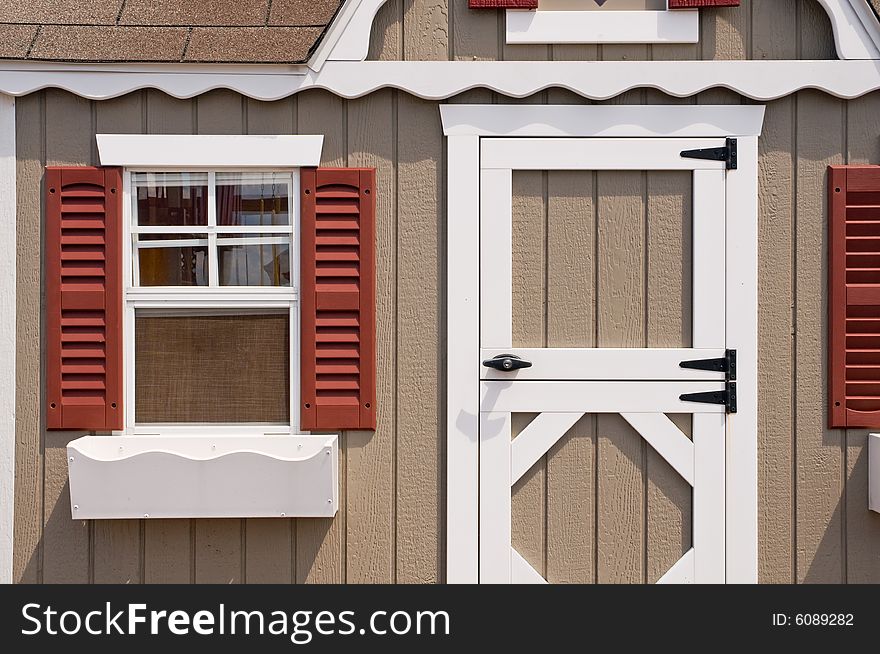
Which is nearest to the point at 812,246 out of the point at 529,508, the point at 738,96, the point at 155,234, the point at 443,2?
the point at 738,96

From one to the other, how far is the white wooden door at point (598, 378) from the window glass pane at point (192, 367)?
0.98 meters

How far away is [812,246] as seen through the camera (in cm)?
330

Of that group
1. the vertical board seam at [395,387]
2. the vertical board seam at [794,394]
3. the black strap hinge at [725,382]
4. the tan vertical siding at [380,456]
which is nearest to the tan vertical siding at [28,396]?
the tan vertical siding at [380,456]

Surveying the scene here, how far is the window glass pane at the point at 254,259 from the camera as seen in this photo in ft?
10.8

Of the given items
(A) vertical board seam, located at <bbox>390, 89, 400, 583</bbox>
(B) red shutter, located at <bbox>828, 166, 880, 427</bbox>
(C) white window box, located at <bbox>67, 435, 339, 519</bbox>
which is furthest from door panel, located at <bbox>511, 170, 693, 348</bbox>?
(C) white window box, located at <bbox>67, 435, 339, 519</bbox>

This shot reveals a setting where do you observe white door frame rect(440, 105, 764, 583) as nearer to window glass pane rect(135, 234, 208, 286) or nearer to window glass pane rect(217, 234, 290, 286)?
window glass pane rect(217, 234, 290, 286)

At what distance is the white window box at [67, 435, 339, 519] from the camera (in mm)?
3049

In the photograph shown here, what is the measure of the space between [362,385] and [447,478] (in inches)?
20.0

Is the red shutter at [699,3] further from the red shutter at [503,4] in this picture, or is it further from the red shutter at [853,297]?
the red shutter at [853,297]

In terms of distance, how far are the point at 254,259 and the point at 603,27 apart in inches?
66.0

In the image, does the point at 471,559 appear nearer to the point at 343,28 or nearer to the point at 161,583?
the point at 161,583

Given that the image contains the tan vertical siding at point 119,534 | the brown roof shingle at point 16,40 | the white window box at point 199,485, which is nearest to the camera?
the white window box at point 199,485

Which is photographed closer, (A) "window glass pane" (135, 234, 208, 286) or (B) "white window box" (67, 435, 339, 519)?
(B) "white window box" (67, 435, 339, 519)

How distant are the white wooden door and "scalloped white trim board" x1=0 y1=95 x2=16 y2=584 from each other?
1.88 meters
